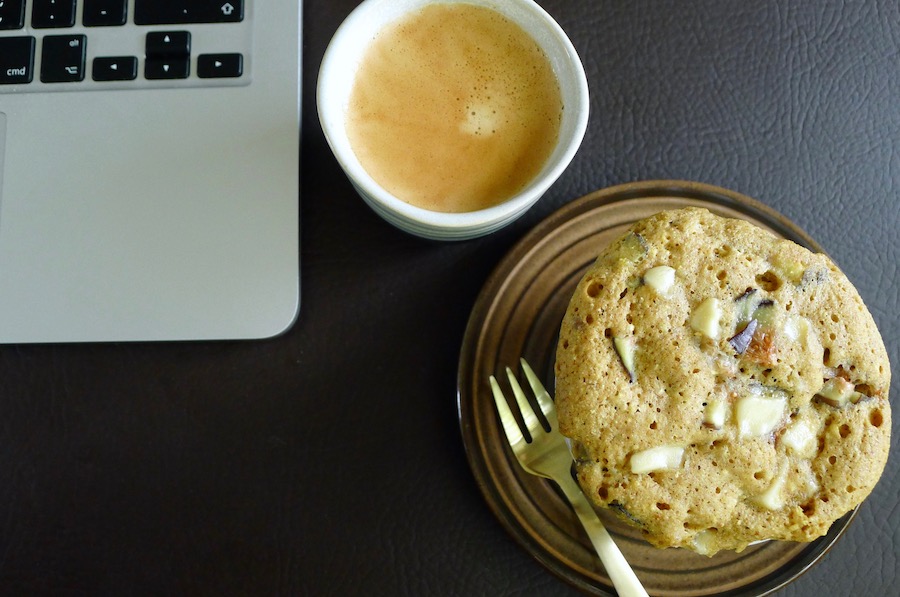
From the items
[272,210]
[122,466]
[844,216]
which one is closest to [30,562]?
[122,466]

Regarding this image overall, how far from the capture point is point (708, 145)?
0.76 meters

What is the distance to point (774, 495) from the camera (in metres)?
0.56

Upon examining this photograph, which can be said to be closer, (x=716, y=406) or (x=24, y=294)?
(x=716, y=406)

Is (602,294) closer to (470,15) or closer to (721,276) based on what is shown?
(721,276)

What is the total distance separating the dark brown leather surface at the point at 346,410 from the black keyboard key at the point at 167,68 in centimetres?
13

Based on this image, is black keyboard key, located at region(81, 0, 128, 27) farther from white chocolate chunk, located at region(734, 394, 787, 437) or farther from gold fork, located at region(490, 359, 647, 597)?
white chocolate chunk, located at region(734, 394, 787, 437)

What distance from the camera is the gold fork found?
619 millimetres

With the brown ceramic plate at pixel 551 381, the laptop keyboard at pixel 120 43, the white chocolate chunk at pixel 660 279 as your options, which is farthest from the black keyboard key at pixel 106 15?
the white chocolate chunk at pixel 660 279

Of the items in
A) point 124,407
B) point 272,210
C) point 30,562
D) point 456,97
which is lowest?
point 30,562

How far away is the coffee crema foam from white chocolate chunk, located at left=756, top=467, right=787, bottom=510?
34 cm

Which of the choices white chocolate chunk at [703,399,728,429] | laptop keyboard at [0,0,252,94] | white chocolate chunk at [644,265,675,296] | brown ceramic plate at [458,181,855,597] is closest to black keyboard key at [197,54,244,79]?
laptop keyboard at [0,0,252,94]

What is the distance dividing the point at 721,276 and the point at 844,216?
0.98 feet

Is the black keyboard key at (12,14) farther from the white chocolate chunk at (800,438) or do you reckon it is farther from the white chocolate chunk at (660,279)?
the white chocolate chunk at (800,438)

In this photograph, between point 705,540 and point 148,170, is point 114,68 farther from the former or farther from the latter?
point 705,540
